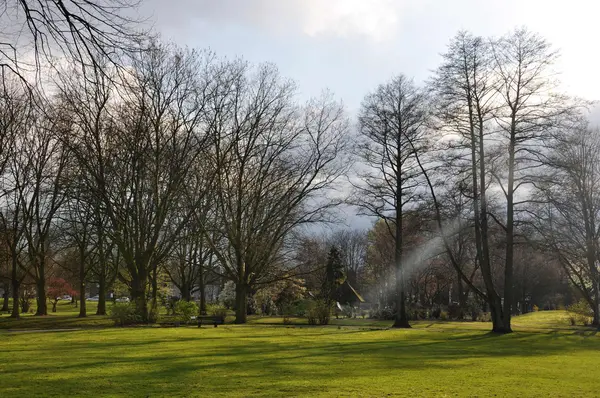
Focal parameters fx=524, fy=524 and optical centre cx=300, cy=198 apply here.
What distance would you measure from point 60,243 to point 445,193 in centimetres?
2913

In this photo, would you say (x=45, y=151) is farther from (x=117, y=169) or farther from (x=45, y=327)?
(x=45, y=327)

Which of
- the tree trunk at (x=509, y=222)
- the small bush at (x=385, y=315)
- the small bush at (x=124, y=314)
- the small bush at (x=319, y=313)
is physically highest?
the tree trunk at (x=509, y=222)

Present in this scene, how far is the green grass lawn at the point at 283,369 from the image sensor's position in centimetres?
918

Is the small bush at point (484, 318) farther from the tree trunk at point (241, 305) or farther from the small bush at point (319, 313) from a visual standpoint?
the tree trunk at point (241, 305)

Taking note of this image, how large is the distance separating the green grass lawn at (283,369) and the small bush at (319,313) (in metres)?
12.9

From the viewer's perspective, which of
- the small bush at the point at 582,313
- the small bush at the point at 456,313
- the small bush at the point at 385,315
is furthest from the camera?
the small bush at the point at 456,313

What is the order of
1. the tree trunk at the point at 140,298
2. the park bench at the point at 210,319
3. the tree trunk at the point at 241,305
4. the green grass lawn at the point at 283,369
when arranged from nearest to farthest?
the green grass lawn at the point at 283,369 → the tree trunk at the point at 140,298 → the park bench at the point at 210,319 → the tree trunk at the point at 241,305

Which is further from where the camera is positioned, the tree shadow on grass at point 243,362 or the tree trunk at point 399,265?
the tree trunk at point 399,265

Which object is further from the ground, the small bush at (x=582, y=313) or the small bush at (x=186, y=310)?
the small bush at (x=186, y=310)

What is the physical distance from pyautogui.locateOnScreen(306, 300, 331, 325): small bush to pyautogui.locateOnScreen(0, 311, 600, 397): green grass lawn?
12927mm

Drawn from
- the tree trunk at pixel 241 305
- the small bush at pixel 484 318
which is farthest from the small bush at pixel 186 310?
the small bush at pixel 484 318

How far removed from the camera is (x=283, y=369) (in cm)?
1186

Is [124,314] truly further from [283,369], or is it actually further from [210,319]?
[283,369]

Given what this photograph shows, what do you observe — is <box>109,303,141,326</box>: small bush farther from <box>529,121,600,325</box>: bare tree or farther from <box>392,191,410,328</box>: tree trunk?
<box>529,121,600,325</box>: bare tree
